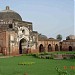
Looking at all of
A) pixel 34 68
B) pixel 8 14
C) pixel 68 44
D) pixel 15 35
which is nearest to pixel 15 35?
pixel 15 35

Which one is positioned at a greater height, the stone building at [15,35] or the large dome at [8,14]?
the large dome at [8,14]

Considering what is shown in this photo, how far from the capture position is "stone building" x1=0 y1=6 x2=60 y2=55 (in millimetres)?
25219

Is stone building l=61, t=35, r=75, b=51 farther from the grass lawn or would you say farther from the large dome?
the grass lawn

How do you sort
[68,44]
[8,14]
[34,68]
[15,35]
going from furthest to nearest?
[68,44]
[8,14]
[15,35]
[34,68]

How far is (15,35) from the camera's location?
26812mm

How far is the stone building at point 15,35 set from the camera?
82.7 ft

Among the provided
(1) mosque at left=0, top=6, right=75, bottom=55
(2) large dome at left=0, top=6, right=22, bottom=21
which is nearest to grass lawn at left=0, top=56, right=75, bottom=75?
(1) mosque at left=0, top=6, right=75, bottom=55

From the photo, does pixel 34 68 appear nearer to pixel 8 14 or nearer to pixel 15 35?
pixel 15 35

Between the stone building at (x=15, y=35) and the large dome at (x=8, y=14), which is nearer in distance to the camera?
the stone building at (x=15, y=35)

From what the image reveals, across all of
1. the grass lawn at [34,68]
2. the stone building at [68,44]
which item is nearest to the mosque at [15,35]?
the stone building at [68,44]

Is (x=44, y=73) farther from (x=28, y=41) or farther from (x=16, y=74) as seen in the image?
(x=28, y=41)

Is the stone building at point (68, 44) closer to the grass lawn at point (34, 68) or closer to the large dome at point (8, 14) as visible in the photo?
the large dome at point (8, 14)

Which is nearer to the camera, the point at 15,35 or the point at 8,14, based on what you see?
the point at 15,35

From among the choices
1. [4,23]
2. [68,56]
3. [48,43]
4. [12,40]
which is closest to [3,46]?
[12,40]
